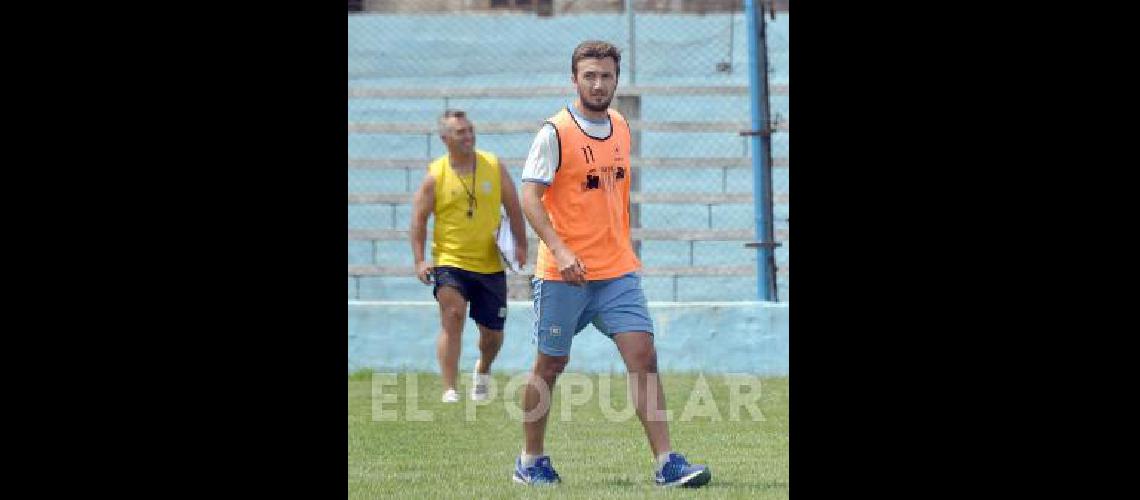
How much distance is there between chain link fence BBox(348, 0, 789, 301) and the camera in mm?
13906

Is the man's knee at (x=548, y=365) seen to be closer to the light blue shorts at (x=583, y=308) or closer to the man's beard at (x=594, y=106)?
the light blue shorts at (x=583, y=308)

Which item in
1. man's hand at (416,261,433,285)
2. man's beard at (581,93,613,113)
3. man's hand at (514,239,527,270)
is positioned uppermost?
man's beard at (581,93,613,113)

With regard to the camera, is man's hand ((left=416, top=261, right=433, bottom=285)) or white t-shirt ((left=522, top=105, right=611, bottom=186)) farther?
man's hand ((left=416, top=261, right=433, bottom=285))

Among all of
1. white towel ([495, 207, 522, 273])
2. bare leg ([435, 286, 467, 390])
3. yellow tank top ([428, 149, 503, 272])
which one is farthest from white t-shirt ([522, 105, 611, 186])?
yellow tank top ([428, 149, 503, 272])

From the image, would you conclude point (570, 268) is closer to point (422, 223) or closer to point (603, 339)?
point (422, 223)

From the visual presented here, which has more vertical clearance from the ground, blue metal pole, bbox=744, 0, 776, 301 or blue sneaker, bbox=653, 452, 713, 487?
blue metal pole, bbox=744, 0, 776, 301

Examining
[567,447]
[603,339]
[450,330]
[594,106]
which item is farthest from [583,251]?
[603,339]

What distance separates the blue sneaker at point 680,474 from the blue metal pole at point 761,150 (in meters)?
5.80

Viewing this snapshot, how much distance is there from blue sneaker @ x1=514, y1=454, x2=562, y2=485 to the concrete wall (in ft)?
17.5

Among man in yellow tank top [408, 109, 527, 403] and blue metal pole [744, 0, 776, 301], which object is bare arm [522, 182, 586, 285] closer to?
man in yellow tank top [408, 109, 527, 403]

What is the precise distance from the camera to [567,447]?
9.09m

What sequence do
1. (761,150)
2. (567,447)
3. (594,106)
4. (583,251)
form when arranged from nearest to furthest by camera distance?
(594,106), (583,251), (567,447), (761,150)

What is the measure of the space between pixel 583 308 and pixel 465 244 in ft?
12.8

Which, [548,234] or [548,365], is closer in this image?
[548,234]
